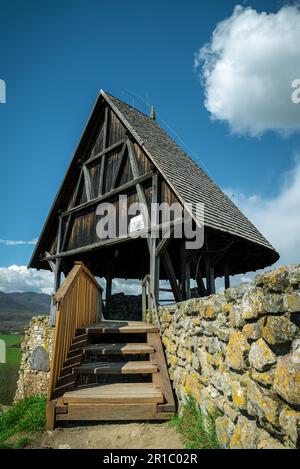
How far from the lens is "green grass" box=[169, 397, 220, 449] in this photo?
10.3ft

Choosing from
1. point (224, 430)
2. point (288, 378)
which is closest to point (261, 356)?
point (288, 378)

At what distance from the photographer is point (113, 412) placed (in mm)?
4133

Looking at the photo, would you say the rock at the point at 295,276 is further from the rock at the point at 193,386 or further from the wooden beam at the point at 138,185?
the wooden beam at the point at 138,185

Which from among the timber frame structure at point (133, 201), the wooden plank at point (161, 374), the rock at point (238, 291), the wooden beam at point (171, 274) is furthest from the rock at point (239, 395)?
the wooden beam at point (171, 274)

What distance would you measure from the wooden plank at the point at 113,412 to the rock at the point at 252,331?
2226 mm

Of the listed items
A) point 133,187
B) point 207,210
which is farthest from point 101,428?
point 133,187

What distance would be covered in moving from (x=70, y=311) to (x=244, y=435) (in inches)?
139

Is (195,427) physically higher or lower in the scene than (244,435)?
lower

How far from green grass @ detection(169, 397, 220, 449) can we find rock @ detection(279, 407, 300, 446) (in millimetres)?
1195

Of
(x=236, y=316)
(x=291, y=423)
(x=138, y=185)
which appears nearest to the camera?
(x=291, y=423)

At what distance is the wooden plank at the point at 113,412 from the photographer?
4.07 m

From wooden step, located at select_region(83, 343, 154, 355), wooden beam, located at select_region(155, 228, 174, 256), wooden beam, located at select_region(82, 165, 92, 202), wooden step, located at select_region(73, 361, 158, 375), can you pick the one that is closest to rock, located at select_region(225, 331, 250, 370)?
wooden step, located at select_region(73, 361, 158, 375)

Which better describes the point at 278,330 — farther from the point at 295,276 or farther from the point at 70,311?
the point at 70,311

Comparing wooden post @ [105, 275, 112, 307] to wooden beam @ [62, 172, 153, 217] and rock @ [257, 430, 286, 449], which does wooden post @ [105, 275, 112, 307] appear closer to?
wooden beam @ [62, 172, 153, 217]
